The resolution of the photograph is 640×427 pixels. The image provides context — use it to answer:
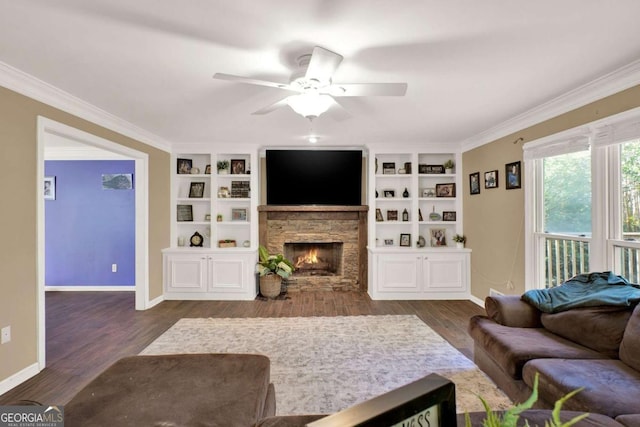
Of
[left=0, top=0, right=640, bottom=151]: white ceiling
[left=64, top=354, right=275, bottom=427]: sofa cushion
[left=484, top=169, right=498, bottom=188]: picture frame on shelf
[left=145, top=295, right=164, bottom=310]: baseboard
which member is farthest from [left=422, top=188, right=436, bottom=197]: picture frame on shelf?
[left=145, top=295, right=164, bottom=310]: baseboard

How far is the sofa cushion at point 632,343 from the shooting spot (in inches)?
71.5

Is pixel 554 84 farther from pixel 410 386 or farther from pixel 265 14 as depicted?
pixel 410 386

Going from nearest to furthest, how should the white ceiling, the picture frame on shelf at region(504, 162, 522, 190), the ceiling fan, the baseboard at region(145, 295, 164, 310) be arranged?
the white ceiling < the ceiling fan < the picture frame on shelf at region(504, 162, 522, 190) < the baseboard at region(145, 295, 164, 310)

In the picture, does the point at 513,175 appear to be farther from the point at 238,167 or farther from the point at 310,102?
the point at 238,167

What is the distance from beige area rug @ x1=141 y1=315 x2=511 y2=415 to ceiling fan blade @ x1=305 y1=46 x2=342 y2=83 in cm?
225

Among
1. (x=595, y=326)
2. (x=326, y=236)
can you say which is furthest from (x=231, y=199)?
(x=595, y=326)

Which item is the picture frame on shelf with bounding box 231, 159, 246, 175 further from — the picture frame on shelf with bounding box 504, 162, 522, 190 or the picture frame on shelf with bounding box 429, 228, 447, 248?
the picture frame on shelf with bounding box 504, 162, 522, 190

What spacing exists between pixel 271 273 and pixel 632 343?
13.7 feet

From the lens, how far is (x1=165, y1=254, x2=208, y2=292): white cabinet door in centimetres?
484

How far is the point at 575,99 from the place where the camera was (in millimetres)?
2881

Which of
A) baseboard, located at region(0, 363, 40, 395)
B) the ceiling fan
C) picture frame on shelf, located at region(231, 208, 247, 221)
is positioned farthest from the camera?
picture frame on shelf, located at region(231, 208, 247, 221)

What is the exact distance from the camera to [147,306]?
441cm

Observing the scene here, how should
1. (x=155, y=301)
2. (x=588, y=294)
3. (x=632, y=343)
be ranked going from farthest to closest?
1. (x=155, y=301)
2. (x=588, y=294)
3. (x=632, y=343)

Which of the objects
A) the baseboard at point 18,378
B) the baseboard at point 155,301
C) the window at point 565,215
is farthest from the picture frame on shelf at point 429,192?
the baseboard at point 18,378
